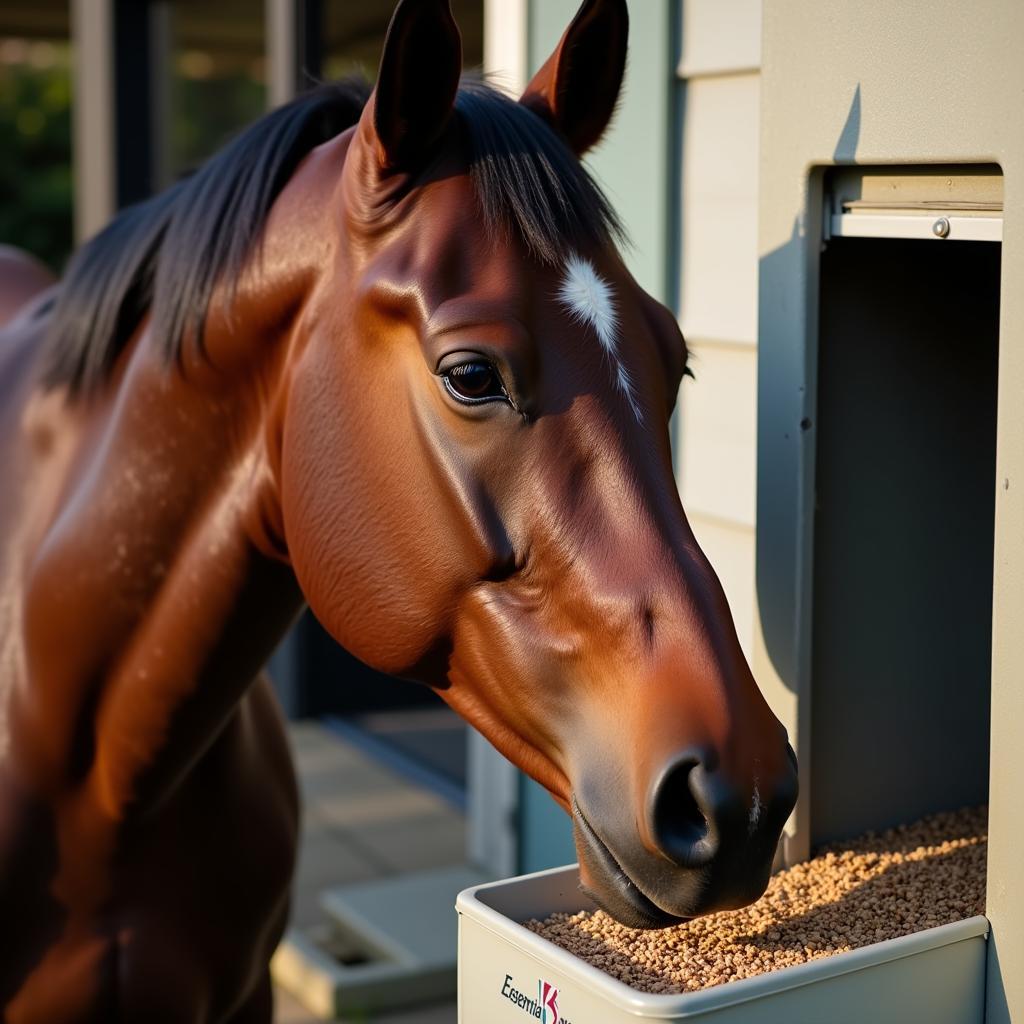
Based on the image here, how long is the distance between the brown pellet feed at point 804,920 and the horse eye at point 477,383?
472 mm

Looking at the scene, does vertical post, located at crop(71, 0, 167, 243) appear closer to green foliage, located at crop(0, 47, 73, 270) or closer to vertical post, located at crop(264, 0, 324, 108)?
vertical post, located at crop(264, 0, 324, 108)

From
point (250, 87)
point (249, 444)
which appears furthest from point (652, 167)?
point (250, 87)

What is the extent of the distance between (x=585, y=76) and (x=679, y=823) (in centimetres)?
87

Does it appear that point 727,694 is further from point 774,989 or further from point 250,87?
point 250,87

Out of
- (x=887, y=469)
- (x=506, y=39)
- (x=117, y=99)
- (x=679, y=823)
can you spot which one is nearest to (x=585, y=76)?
(x=887, y=469)

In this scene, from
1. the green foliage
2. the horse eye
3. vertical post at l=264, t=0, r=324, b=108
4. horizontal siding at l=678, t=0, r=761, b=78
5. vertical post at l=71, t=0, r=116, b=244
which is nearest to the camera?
the horse eye

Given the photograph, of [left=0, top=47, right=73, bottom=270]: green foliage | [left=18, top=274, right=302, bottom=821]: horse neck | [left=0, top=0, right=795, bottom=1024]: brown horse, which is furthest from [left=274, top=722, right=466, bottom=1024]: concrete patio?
[left=0, top=47, right=73, bottom=270]: green foliage

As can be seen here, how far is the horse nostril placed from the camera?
1072mm

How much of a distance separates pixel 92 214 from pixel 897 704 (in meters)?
4.75

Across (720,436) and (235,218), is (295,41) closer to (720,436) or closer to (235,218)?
(720,436)

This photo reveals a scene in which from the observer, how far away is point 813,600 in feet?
4.81

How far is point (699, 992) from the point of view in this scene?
1044mm

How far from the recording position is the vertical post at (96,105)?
5555mm

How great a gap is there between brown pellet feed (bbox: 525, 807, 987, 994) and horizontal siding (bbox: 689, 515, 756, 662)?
60cm
